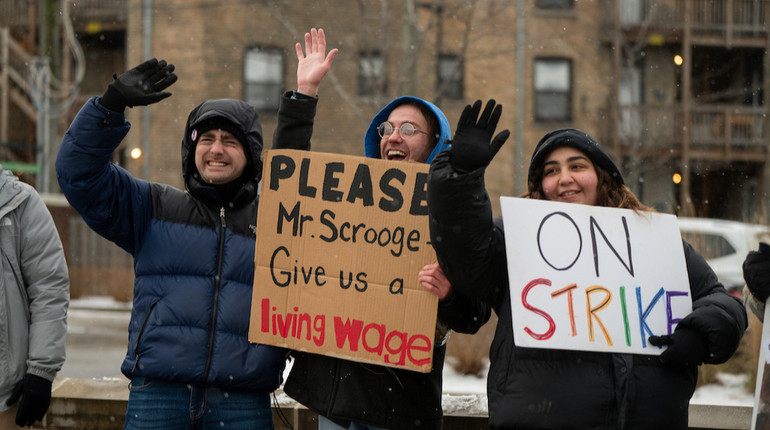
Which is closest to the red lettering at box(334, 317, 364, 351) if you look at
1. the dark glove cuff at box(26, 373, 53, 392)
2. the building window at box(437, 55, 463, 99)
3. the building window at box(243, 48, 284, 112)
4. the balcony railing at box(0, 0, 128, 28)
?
the dark glove cuff at box(26, 373, 53, 392)

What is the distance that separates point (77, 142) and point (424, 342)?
136 centimetres

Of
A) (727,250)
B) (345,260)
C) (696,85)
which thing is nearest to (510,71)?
(696,85)

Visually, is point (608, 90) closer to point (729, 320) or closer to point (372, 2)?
point (372, 2)

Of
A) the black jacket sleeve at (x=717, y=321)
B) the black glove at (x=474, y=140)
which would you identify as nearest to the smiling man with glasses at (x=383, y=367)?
the black glove at (x=474, y=140)

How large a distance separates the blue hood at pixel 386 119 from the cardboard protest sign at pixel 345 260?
0.21 meters

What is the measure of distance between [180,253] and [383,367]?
0.82 metres

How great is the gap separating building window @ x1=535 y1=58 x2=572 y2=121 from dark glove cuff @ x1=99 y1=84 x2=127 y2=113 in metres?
16.6

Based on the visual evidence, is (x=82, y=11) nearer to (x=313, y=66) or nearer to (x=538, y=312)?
(x=313, y=66)

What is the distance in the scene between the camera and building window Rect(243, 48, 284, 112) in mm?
18031

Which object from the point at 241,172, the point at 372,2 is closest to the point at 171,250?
the point at 241,172

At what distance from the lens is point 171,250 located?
9.20 feet

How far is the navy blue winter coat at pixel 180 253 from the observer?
8.90 ft

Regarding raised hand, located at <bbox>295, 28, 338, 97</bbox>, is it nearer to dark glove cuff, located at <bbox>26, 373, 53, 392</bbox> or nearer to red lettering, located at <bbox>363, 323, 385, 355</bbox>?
red lettering, located at <bbox>363, 323, 385, 355</bbox>

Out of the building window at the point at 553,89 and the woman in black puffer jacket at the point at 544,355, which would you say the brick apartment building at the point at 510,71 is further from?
the woman in black puffer jacket at the point at 544,355
